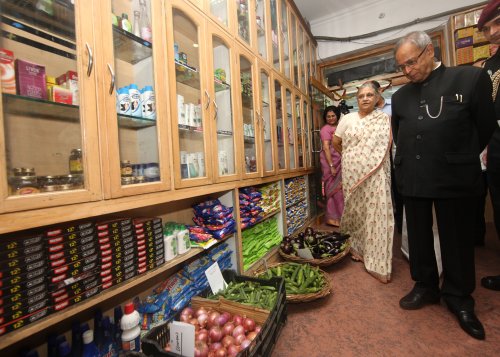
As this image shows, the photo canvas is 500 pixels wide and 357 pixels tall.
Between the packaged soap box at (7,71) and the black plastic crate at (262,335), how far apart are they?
976mm

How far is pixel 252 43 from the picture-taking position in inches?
73.2

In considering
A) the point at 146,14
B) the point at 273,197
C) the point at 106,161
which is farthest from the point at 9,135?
the point at 273,197

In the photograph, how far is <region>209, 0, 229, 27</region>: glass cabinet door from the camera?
147 cm

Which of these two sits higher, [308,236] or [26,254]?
[26,254]

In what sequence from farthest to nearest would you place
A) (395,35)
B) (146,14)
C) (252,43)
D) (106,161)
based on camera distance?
(395,35)
(252,43)
(146,14)
(106,161)

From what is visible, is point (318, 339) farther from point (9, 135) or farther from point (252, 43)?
point (252, 43)

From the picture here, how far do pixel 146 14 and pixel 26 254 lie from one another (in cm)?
108

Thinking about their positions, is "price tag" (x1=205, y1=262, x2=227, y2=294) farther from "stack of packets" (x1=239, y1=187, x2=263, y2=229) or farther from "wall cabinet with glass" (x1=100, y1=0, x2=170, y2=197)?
"wall cabinet with glass" (x1=100, y1=0, x2=170, y2=197)

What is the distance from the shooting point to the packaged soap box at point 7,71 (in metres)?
0.69

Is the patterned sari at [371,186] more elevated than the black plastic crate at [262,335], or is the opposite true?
the patterned sari at [371,186]

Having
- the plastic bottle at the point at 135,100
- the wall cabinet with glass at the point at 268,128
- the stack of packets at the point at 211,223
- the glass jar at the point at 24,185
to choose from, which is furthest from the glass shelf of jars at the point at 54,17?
the wall cabinet with glass at the point at 268,128

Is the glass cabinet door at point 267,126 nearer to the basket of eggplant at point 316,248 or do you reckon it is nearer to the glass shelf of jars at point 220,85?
the glass shelf of jars at point 220,85

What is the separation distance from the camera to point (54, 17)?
828 mm

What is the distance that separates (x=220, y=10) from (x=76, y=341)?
74.5 inches
